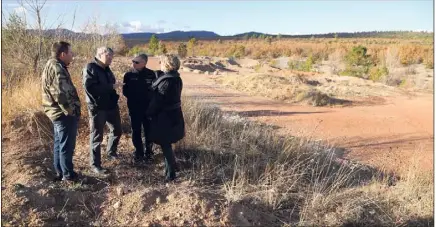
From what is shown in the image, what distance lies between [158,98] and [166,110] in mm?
159

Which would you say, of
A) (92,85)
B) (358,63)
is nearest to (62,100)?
(92,85)

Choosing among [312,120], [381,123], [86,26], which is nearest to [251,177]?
[86,26]

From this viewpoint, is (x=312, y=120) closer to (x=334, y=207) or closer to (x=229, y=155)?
(x=229, y=155)

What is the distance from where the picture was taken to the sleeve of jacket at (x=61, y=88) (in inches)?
167

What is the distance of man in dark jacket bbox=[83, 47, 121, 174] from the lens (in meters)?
4.59

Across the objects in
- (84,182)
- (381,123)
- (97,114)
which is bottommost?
(381,123)

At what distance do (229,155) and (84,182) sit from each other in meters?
2.11

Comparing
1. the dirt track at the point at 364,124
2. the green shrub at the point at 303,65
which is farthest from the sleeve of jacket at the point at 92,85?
the green shrub at the point at 303,65

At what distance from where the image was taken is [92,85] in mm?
4586

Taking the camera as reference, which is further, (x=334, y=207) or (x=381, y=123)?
(x=381, y=123)

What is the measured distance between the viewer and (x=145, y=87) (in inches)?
203

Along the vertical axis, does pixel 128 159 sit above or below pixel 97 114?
below

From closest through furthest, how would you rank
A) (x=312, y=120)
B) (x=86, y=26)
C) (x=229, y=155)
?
(x=229, y=155)
(x=86, y=26)
(x=312, y=120)

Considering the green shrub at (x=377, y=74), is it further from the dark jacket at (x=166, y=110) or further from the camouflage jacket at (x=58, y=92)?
the camouflage jacket at (x=58, y=92)
